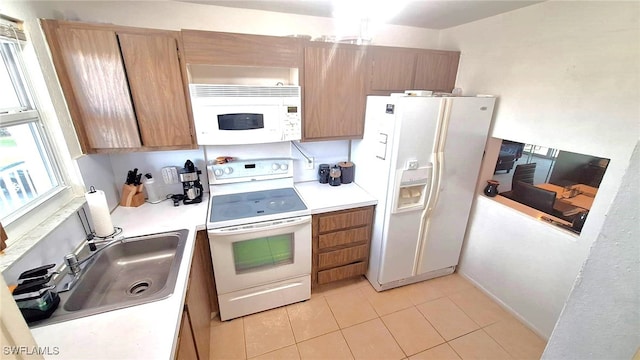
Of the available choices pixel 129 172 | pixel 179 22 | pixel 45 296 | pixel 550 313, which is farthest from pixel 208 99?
pixel 550 313

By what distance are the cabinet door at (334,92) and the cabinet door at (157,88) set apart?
0.87 m

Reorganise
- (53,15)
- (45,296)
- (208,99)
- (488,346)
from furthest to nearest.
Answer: (488,346) < (208,99) < (53,15) < (45,296)

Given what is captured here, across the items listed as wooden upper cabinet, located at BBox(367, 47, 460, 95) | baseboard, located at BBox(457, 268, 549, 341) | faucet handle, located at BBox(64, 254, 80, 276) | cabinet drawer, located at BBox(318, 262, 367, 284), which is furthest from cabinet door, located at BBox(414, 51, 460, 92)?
faucet handle, located at BBox(64, 254, 80, 276)

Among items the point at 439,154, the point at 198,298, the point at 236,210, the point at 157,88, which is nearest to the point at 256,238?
the point at 236,210

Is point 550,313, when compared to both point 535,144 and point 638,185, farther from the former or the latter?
point 638,185

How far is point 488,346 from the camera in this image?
1785 mm

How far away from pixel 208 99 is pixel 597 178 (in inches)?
101

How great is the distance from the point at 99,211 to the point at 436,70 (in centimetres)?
268

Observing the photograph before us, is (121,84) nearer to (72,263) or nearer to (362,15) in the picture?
(72,263)

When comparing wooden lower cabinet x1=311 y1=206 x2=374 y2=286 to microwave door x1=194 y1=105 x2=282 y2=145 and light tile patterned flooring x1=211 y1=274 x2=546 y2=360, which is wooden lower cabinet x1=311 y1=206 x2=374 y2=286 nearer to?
light tile patterned flooring x1=211 y1=274 x2=546 y2=360

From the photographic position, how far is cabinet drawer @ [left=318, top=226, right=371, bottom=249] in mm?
2027

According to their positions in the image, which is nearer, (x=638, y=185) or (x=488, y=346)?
(x=638, y=185)

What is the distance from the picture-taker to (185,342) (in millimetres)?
1065

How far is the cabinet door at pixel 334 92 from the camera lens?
1866 mm
